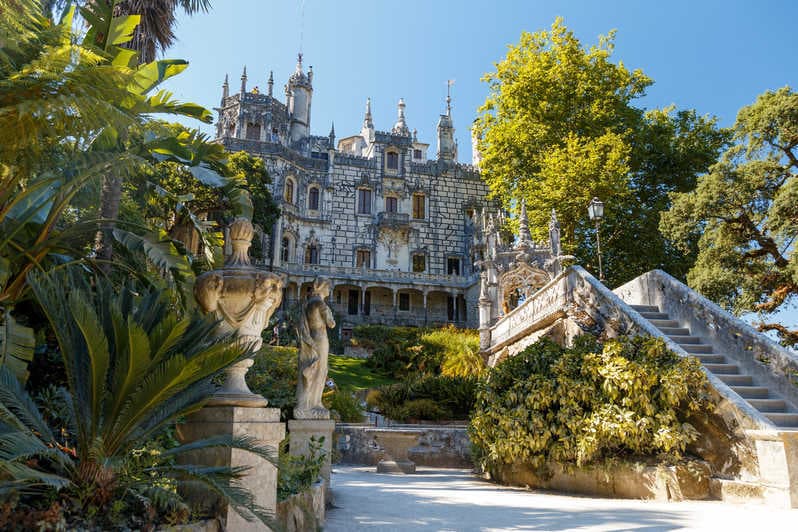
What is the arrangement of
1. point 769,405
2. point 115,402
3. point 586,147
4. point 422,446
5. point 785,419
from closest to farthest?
point 115,402, point 785,419, point 769,405, point 422,446, point 586,147

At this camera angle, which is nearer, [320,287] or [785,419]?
[320,287]

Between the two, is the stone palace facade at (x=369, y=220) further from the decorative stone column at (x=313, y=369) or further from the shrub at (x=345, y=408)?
the decorative stone column at (x=313, y=369)

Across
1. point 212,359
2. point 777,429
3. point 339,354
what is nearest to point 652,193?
point 339,354

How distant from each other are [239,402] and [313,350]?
3026 millimetres

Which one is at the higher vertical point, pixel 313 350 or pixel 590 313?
pixel 590 313

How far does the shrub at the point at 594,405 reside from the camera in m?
8.11

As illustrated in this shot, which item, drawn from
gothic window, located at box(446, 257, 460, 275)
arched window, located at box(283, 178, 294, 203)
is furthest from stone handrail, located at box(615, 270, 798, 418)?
arched window, located at box(283, 178, 294, 203)

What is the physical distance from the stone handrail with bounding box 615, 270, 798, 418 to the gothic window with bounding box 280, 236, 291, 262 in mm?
27270

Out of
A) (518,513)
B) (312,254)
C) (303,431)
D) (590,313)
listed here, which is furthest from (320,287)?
(312,254)

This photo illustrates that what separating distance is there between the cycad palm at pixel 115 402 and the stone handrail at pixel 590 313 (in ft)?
22.3

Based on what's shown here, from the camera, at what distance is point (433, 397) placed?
1730 centimetres

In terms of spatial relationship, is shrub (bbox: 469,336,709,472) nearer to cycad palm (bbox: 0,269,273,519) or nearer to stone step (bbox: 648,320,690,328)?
stone step (bbox: 648,320,690,328)

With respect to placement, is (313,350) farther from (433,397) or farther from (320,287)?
(433,397)

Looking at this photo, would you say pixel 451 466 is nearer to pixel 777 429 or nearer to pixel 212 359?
pixel 777 429
